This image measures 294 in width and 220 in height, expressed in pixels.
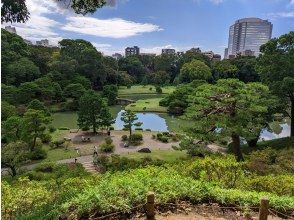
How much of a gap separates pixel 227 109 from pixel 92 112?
1313 cm

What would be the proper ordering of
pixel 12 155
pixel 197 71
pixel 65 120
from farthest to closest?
1. pixel 197 71
2. pixel 65 120
3. pixel 12 155

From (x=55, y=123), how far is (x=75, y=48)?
66.8ft

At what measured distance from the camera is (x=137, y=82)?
6819 centimetres

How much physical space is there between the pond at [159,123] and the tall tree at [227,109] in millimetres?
13292

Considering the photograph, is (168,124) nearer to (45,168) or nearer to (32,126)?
(32,126)

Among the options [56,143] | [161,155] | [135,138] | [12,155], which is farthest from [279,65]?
[12,155]

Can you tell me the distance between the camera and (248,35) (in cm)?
17188

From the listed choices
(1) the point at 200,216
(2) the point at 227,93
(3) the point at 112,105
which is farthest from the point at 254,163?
(3) the point at 112,105

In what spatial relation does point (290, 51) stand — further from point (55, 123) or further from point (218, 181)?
point (55, 123)

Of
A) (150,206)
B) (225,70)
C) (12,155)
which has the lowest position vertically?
(12,155)

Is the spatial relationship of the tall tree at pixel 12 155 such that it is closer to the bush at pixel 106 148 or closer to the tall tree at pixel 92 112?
the bush at pixel 106 148

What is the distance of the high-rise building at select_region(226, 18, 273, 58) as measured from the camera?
170625mm

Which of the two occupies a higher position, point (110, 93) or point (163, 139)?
point (110, 93)

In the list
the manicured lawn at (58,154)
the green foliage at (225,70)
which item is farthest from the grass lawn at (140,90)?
the manicured lawn at (58,154)
